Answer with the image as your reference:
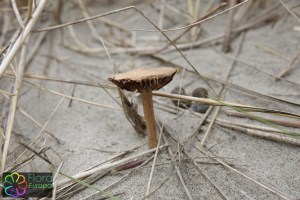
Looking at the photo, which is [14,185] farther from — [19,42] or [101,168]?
[19,42]

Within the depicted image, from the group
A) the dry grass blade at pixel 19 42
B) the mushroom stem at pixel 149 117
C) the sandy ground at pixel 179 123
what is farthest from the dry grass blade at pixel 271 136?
the dry grass blade at pixel 19 42

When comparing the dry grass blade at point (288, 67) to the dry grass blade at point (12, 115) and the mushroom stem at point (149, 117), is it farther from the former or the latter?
the dry grass blade at point (12, 115)

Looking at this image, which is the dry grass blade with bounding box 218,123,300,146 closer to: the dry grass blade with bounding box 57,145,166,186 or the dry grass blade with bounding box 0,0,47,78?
the dry grass blade with bounding box 57,145,166,186

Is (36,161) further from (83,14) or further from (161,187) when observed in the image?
(83,14)

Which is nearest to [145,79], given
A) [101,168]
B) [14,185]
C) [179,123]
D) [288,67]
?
[101,168]

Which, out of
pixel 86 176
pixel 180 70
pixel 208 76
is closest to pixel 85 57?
pixel 180 70

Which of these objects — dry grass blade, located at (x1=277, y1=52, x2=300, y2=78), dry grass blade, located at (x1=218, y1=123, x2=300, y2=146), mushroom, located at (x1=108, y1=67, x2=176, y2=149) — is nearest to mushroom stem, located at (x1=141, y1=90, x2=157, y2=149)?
mushroom, located at (x1=108, y1=67, x2=176, y2=149)
